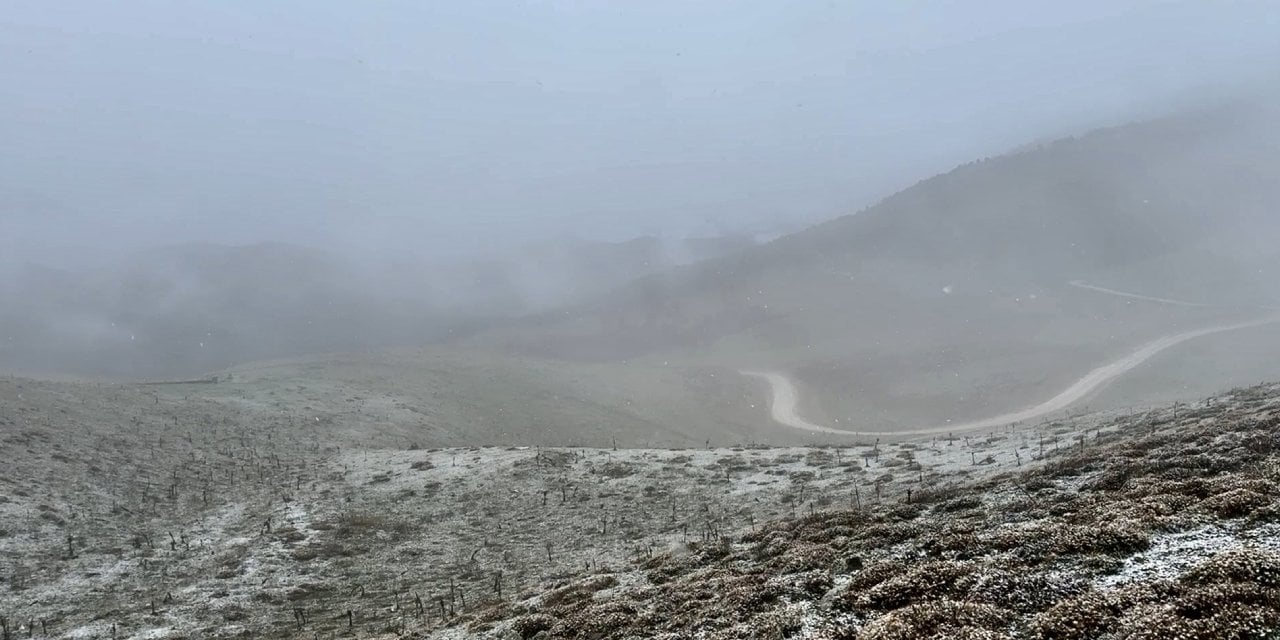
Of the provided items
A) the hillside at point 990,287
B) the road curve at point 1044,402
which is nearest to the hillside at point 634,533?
the road curve at point 1044,402

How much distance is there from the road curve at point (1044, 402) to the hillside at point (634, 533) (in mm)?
27380

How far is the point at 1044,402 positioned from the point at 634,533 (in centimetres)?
6498

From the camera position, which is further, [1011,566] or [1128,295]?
[1128,295]

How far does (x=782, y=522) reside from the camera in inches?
1101

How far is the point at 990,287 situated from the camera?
425 ft

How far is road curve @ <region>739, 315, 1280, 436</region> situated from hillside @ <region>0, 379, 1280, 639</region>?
89.8ft

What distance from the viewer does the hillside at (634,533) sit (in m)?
15.3

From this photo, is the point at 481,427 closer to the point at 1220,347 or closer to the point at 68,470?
the point at 68,470

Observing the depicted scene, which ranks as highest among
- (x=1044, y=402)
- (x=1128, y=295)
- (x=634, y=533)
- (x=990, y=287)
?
(x=990, y=287)

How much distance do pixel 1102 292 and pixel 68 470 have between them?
145763 mm

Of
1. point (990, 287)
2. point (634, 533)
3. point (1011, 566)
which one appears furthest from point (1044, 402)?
point (1011, 566)

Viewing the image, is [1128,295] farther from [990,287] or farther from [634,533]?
[634,533]

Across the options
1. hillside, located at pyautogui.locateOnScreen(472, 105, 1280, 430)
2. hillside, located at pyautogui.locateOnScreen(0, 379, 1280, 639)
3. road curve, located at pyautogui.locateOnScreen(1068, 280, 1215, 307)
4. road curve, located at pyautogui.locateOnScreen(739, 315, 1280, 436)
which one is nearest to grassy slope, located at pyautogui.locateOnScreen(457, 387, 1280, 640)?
hillside, located at pyautogui.locateOnScreen(0, 379, 1280, 639)

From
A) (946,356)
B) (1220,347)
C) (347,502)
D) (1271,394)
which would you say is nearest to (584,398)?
(347,502)
